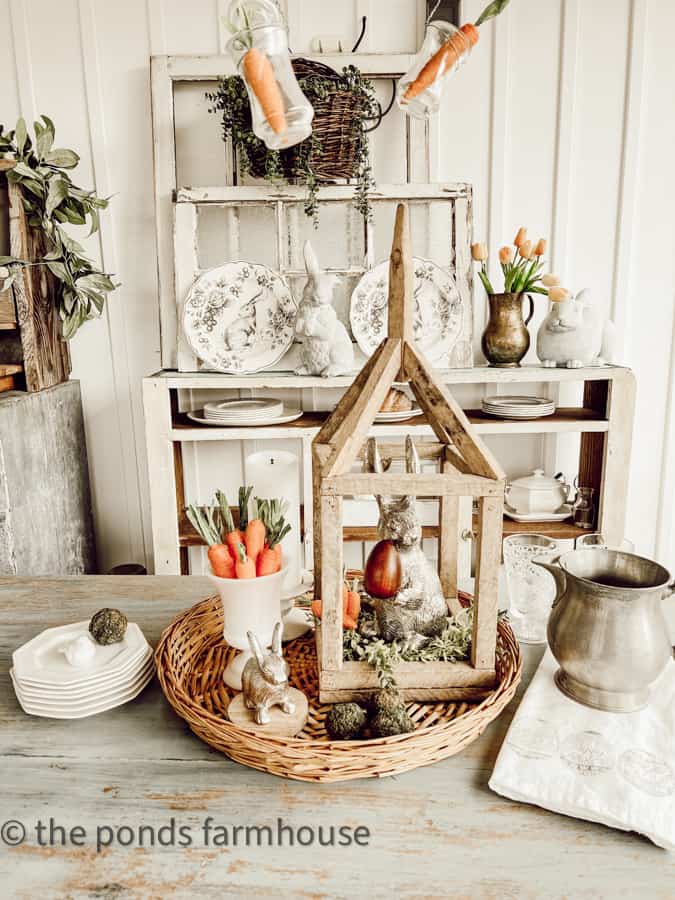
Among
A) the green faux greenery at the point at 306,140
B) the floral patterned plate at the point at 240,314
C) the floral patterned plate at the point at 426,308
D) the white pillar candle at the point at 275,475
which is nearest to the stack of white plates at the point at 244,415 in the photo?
the floral patterned plate at the point at 240,314

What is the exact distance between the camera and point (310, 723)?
2.75 feet

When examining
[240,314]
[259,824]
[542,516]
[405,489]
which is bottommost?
[542,516]

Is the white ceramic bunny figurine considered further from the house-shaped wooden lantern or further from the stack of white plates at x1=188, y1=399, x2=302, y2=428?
the house-shaped wooden lantern

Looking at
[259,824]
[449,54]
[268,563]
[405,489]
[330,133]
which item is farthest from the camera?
[330,133]

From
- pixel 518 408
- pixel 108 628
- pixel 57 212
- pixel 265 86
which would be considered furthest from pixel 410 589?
pixel 57 212

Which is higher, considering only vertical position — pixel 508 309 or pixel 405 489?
pixel 508 309

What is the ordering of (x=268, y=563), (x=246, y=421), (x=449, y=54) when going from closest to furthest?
(x=268, y=563), (x=449, y=54), (x=246, y=421)

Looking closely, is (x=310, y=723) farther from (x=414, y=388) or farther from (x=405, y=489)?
(x=414, y=388)

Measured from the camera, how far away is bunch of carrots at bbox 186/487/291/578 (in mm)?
885

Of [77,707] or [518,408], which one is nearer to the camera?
[77,707]

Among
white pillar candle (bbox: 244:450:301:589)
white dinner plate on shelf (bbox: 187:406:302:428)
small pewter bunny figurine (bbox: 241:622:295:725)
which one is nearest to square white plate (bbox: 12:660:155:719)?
small pewter bunny figurine (bbox: 241:622:295:725)

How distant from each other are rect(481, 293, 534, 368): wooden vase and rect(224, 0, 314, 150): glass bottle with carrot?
1290 mm

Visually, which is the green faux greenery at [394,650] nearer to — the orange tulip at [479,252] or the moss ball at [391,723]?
the moss ball at [391,723]

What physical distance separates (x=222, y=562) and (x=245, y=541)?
0.05 metres
